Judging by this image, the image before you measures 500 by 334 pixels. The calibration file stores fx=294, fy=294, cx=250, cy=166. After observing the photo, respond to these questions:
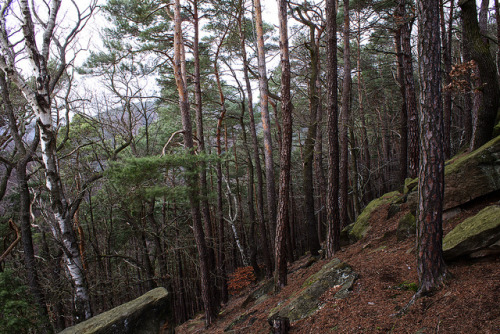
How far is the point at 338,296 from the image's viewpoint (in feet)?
17.1

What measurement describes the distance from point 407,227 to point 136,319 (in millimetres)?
6948

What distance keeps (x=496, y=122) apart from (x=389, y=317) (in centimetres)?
561

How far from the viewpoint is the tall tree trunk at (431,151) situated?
3.76 m

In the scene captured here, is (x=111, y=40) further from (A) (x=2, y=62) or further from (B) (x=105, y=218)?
(B) (x=105, y=218)

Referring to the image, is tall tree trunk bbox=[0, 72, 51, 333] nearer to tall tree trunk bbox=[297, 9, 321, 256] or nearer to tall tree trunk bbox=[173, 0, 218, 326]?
tall tree trunk bbox=[173, 0, 218, 326]

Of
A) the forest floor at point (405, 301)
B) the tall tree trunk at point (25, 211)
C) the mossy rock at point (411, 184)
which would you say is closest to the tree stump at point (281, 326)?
the forest floor at point (405, 301)

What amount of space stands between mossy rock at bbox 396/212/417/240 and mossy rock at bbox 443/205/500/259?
6.77ft

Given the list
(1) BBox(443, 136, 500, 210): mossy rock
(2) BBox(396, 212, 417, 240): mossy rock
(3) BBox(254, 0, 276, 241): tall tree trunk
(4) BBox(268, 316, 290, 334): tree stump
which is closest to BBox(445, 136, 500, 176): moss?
(1) BBox(443, 136, 500, 210): mossy rock

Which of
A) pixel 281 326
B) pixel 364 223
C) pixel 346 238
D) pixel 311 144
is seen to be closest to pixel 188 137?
pixel 311 144

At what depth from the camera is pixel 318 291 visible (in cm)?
569

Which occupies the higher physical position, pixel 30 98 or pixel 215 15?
pixel 215 15

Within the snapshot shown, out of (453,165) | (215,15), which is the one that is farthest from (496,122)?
(215,15)

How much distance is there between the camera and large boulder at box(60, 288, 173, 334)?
684cm

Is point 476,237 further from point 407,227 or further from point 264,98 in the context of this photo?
point 264,98
